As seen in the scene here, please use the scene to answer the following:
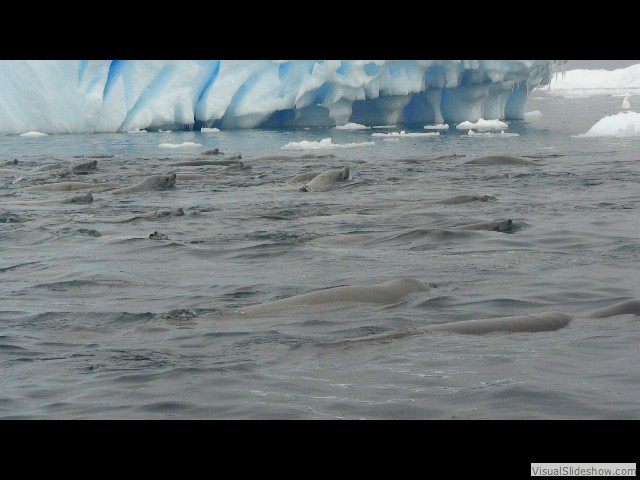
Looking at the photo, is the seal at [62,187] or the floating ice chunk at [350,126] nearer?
the seal at [62,187]

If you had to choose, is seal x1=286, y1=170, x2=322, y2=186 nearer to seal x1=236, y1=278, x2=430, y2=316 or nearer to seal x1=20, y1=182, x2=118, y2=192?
seal x1=20, y1=182, x2=118, y2=192

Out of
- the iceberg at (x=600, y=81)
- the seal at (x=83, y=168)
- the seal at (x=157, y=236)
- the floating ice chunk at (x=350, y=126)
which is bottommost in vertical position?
the seal at (x=157, y=236)

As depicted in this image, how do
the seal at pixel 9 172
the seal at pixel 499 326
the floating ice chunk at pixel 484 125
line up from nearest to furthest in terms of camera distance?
the seal at pixel 499 326 < the seal at pixel 9 172 < the floating ice chunk at pixel 484 125

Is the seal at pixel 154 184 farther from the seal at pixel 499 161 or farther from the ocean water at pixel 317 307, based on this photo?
the seal at pixel 499 161

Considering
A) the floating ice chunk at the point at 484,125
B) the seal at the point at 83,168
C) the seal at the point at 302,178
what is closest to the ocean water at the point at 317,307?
the seal at the point at 302,178

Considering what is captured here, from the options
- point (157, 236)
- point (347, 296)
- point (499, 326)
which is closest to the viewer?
point (499, 326)

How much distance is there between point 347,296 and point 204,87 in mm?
19434

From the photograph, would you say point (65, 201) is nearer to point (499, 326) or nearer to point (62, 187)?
point (62, 187)

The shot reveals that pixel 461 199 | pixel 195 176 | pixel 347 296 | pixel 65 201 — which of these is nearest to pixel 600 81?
pixel 195 176

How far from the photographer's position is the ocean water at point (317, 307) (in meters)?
4.57

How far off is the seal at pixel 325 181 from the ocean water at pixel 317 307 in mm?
298

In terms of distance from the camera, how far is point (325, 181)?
1480 centimetres
